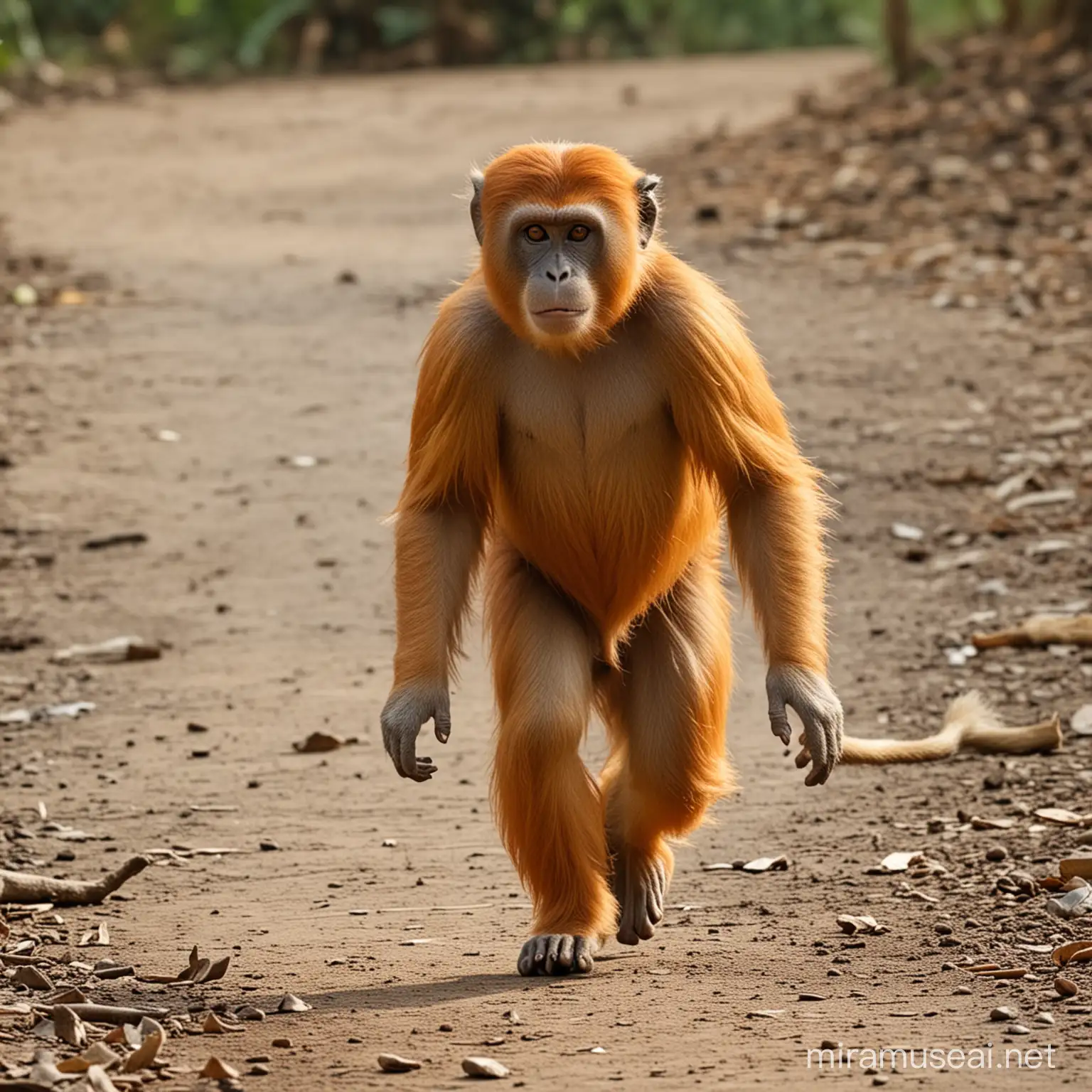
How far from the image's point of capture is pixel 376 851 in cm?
673

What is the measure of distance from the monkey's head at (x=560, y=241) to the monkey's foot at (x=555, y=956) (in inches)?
64.5

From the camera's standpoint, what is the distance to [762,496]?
5723 mm

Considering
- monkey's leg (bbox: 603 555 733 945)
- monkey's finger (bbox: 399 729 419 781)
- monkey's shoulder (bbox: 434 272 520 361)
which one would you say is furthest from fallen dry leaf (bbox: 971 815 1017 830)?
monkey's shoulder (bbox: 434 272 520 361)

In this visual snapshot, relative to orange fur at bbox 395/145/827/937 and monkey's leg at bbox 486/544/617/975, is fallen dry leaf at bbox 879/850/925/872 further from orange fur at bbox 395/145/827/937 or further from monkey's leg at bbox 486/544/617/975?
monkey's leg at bbox 486/544/617/975

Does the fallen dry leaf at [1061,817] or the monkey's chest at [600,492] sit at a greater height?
the monkey's chest at [600,492]

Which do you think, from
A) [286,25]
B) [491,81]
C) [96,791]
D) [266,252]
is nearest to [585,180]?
[96,791]

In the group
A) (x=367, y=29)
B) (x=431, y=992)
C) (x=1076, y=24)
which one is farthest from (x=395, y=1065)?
(x=367, y=29)

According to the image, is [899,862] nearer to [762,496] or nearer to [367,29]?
[762,496]

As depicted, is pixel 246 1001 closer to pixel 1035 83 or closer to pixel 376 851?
pixel 376 851

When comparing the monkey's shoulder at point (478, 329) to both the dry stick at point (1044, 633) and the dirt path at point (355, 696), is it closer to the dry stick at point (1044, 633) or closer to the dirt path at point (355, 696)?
the dirt path at point (355, 696)

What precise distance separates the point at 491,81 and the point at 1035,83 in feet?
26.4

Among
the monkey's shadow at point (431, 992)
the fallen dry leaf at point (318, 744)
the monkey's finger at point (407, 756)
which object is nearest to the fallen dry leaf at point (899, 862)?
the monkey's shadow at point (431, 992)

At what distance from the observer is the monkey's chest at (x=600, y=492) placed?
225 inches

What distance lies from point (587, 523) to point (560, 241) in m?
0.85
